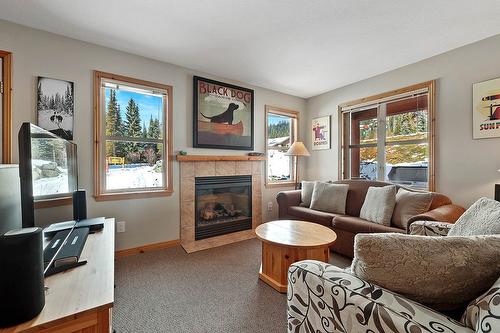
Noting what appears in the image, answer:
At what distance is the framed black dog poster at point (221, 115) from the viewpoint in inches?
122

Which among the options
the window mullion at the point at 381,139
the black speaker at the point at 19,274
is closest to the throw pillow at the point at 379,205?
the window mullion at the point at 381,139

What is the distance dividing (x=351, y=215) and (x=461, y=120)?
165 centimetres

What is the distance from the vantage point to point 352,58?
2.70 metres

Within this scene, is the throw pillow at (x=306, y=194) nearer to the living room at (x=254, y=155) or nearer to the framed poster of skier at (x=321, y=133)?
the living room at (x=254, y=155)

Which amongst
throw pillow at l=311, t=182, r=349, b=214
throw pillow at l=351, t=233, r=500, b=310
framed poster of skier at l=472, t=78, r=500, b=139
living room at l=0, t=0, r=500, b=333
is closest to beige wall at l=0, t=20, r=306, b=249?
living room at l=0, t=0, r=500, b=333

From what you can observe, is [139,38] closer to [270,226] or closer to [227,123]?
[227,123]

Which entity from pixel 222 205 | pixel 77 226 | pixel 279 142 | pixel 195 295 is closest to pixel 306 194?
pixel 279 142

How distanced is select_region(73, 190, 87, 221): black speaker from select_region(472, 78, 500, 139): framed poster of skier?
4.09 m

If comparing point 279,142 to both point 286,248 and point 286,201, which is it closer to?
point 286,201

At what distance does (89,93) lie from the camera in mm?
2375

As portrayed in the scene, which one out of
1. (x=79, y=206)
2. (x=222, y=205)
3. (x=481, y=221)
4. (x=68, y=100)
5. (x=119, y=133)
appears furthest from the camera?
(x=222, y=205)

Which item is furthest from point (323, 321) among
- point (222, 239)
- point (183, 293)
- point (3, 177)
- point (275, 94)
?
point (275, 94)

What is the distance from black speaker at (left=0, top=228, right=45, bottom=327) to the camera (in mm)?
649

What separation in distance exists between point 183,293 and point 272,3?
255 centimetres
